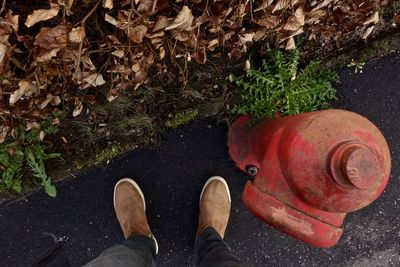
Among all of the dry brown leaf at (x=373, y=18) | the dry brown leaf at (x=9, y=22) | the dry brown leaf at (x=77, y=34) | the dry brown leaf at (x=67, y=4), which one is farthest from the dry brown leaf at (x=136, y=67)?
the dry brown leaf at (x=373, y=18)

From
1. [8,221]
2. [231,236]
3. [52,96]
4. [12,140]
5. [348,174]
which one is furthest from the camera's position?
[231,236]

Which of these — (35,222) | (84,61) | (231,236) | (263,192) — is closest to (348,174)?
(263,192)

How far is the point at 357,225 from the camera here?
3158 mm

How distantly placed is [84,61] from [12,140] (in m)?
0.75

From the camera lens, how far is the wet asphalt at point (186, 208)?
297 cm

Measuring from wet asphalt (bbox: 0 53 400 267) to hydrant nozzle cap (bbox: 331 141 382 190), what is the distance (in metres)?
1.25

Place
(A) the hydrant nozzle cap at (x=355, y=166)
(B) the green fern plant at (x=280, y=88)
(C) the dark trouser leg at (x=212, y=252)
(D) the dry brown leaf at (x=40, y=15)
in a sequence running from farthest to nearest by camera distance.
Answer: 1. (B) the green fern plant at (x=280, y=88)
2. (C) the dark trouser leg at (x=212, y=252)
3. (D) the dry brown leaf at (x=40, y=15)
4. (A) the hydrant nozzle cap at (x=355, y=166)

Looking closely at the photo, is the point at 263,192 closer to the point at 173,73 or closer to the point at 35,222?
the point at 173,73

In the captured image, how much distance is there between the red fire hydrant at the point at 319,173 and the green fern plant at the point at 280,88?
42 centimetres

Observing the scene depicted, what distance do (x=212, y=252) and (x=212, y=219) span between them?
29 centimetres

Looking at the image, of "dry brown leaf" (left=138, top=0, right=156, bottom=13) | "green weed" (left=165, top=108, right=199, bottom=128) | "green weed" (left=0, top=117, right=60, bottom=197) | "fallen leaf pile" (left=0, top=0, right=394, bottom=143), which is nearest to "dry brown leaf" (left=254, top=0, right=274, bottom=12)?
"fallen leaf pile" (left=0, top=0, right=394, bottom=143)

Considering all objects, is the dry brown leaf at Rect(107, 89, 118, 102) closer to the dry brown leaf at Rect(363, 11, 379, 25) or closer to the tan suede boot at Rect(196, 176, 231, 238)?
the tan suede boot at Rect(196, 176, 231, 238)

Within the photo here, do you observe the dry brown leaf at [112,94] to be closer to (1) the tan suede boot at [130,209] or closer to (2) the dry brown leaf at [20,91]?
(2) the dry brown leaf at [20,91]

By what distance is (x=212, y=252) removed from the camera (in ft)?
8.93
